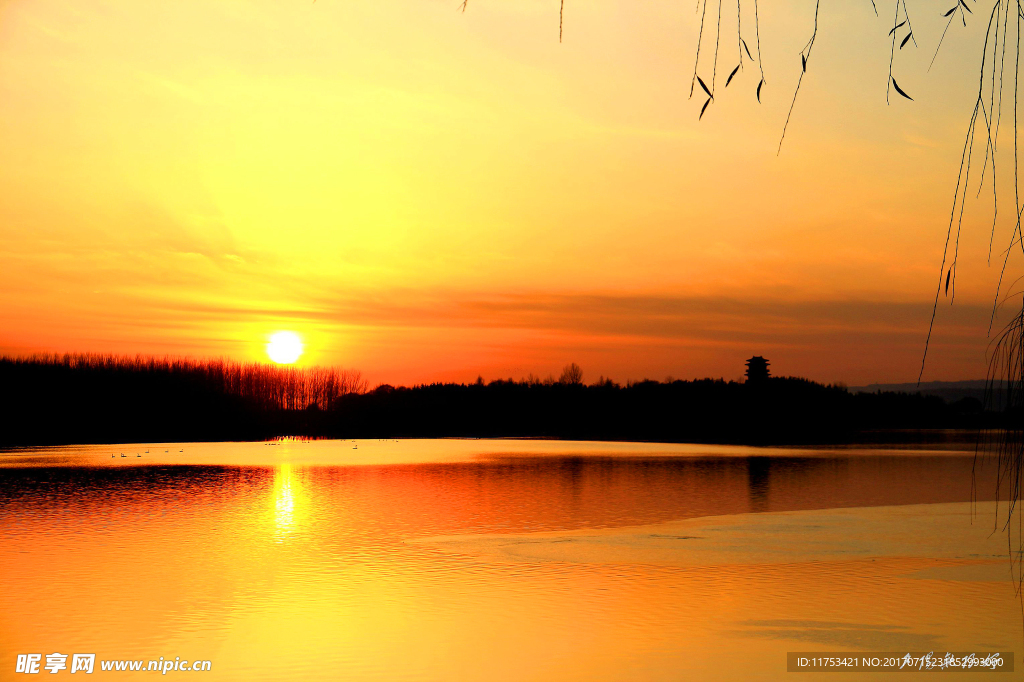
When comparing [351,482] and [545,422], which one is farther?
[545,422]

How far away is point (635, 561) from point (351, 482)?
11333 mm

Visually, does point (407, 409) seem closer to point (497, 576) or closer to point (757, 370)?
point (757, 370)

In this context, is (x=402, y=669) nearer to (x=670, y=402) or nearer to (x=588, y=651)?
(x=588, y=651)

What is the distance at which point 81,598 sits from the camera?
29.7 ft

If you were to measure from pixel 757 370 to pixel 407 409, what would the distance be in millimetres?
32486

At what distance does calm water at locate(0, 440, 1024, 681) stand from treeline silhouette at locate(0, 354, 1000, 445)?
25.4 meters

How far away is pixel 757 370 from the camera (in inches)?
3059

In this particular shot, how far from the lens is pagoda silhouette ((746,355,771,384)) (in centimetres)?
7738

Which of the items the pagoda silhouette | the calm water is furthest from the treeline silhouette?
the calm water

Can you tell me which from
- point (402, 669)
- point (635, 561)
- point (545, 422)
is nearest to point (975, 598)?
point (635, 561)

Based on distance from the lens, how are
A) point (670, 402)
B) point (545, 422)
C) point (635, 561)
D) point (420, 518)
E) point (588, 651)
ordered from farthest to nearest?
point (670, 402)
point (545, 422)
point (420, 518)
point (635, 561)
point (588, 651)

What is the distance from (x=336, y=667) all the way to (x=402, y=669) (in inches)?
20.9

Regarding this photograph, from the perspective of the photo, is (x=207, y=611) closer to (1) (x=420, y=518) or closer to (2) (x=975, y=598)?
(1) (x=420, y=518)

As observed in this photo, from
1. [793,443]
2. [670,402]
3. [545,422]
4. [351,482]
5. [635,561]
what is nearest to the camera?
[635,561]
